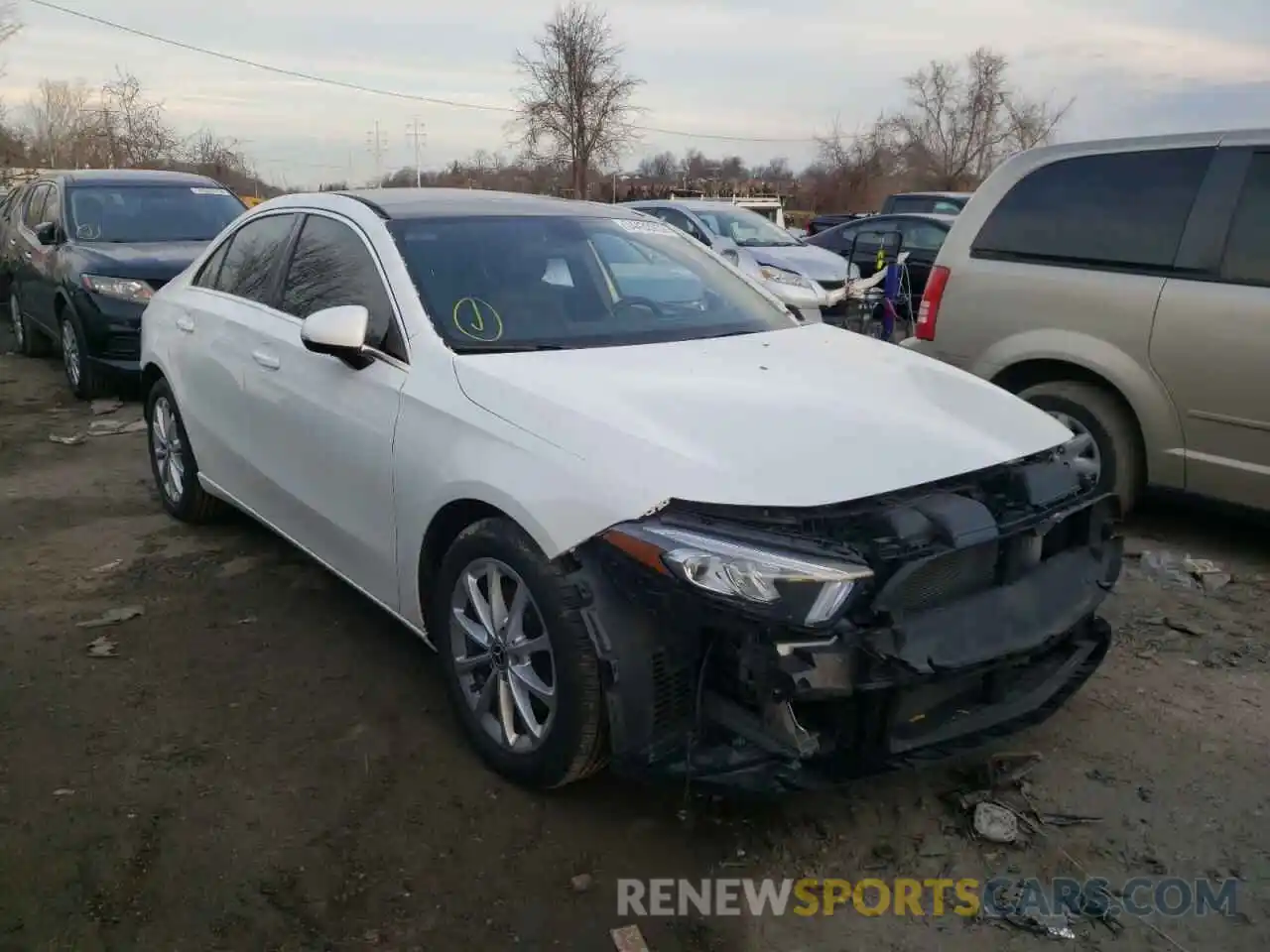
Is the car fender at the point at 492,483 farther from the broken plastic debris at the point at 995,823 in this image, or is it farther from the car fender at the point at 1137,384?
the car fender at the point at 1137,384

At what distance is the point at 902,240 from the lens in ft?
46.0

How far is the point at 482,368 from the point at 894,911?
188 centimetres

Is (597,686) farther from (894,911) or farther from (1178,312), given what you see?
(1178,312)

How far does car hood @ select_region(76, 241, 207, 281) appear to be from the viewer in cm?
805

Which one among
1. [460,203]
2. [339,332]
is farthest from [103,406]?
[339,332]

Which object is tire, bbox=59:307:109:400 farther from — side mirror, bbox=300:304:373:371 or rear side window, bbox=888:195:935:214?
rear side window, bbox=888:195:935:214

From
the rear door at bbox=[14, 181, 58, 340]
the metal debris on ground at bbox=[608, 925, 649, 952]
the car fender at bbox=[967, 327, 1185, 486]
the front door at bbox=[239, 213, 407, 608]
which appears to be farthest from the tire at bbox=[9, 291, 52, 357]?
the metal debris on ground at bbox=[608, 925, 649, 952]

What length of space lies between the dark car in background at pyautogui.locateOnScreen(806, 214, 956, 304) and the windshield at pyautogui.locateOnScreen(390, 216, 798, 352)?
9240 millimetres

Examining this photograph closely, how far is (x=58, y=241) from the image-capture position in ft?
28.8

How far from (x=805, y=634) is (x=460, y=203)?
2.47m

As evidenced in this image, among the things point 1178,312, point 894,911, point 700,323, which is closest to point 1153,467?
point 1178,312

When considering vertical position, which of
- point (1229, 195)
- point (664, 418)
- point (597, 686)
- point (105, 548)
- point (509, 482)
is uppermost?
point (1229, 195)

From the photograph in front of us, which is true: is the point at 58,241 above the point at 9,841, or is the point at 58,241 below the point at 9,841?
above

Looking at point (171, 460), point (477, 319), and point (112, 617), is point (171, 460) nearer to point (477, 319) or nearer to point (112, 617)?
point (112, 617)
